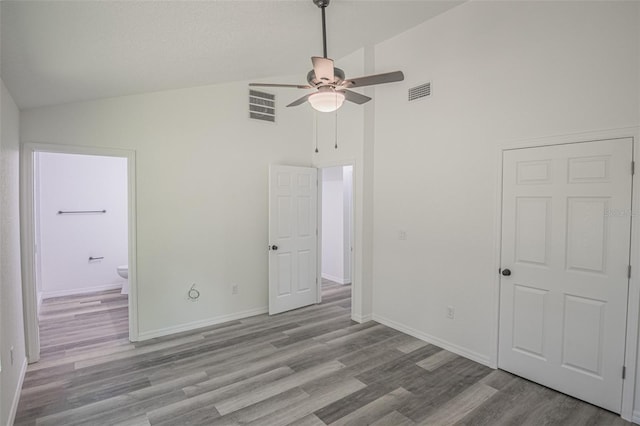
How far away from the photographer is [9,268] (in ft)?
8.11

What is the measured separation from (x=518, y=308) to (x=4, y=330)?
12.9 ft

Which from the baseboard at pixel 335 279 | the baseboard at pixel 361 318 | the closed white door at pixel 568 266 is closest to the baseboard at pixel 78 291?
the baseboard at pixel 335 279

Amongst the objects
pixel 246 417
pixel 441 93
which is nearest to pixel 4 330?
pixel 246 417

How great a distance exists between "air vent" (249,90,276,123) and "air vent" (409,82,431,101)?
1840 mm

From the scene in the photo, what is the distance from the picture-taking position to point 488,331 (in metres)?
3.11

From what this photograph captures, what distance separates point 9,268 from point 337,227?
469 centimetres

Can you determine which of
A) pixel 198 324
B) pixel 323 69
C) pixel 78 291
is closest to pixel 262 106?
pixel 323 69

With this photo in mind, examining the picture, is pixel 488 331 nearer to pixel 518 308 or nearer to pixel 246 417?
pixel 518 308

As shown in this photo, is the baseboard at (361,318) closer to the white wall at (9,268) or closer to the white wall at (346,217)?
the white wall at (346,217)

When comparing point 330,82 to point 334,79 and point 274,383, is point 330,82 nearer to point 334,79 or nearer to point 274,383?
point 334,79

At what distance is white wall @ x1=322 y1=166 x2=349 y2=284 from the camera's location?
6.19 metres

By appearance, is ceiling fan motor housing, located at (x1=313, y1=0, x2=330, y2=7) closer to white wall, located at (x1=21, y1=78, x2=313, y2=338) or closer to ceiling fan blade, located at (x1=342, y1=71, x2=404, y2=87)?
ceiling fan blade, located at (x1=342, y1=71, x2=404, y2=87)

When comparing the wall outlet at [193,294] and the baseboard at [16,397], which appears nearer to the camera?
the baseboard at [16,397]

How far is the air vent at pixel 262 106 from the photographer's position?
432 cm
